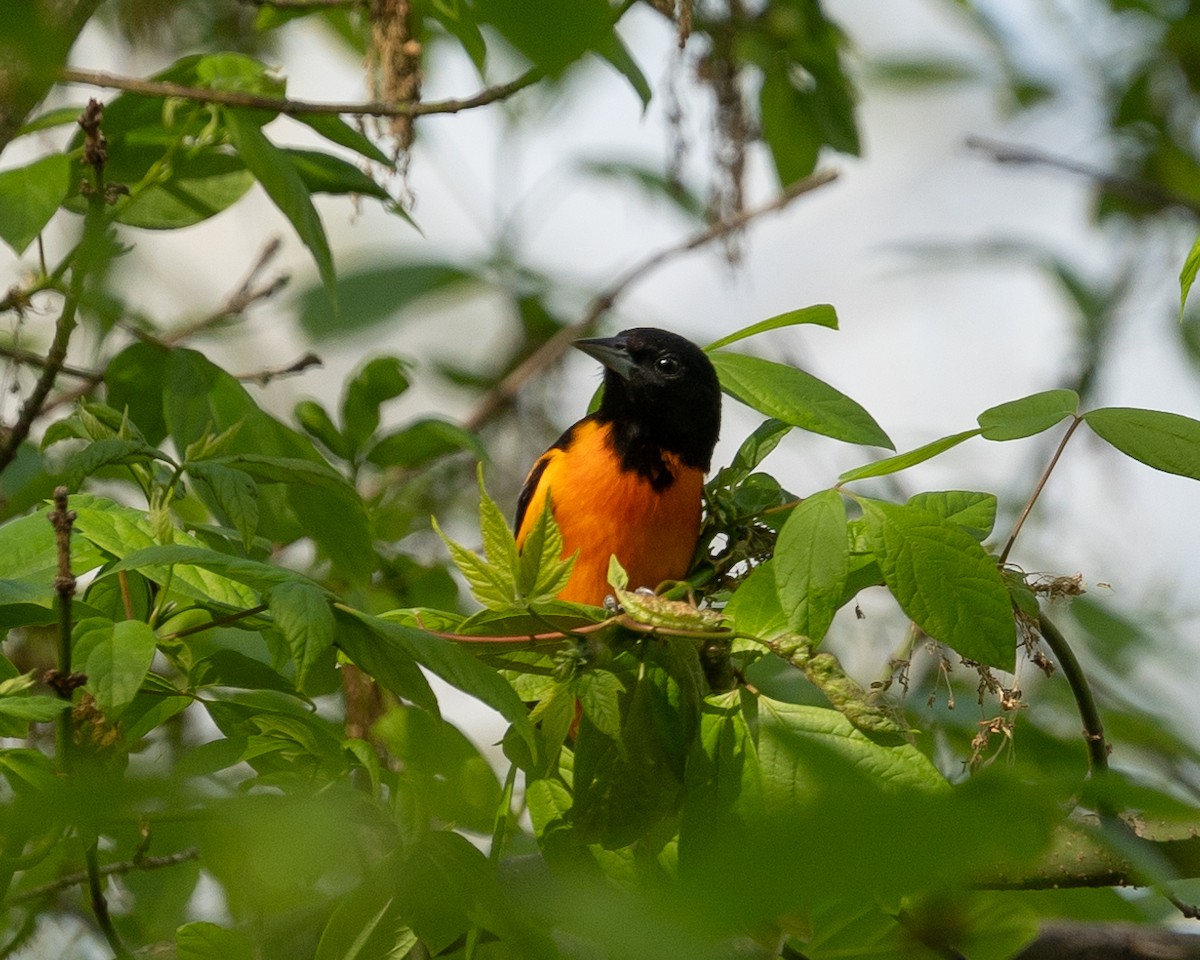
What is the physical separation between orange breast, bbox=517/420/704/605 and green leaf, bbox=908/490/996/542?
101 centimetres

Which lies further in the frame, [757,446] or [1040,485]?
[757,446]

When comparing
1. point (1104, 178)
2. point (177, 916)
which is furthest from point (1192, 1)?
point (177, 916)

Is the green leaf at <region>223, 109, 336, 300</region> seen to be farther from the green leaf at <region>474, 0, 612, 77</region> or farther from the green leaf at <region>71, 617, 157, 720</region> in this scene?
the green leaf at <region>474, 0, 612, 77</region>

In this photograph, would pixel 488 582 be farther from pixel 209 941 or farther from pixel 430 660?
pixel 209 941

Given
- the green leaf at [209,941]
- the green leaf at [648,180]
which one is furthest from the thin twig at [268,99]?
the green leaf at [648,180]

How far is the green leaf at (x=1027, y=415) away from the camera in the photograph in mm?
1604

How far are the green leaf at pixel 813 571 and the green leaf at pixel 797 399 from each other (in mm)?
255

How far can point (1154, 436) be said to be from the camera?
162 cm

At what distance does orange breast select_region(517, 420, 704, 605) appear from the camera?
121 inches

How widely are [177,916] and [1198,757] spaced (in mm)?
1664

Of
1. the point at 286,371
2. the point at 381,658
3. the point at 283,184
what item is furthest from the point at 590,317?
the point at 381,658

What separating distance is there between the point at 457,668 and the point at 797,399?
2.25ft

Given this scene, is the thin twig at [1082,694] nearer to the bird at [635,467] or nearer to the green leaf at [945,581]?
the green leaf at [945,581]

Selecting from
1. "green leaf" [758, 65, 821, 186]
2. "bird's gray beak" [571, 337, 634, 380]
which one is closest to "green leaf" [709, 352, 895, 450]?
"green leaf" [758, 65, 821, 186]
